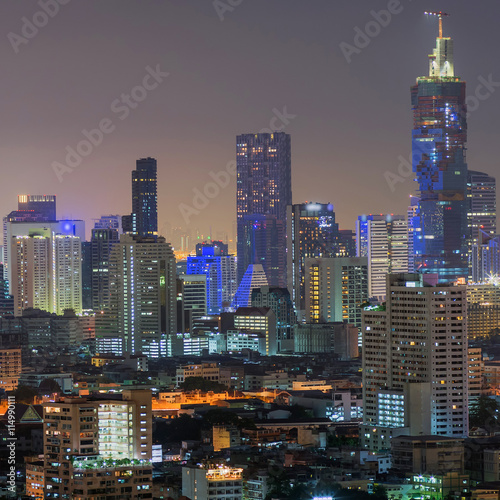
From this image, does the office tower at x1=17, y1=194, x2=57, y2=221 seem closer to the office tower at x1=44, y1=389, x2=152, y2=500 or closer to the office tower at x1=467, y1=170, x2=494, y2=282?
the office tower at x1=467, y1=170, x2=494, y2=282

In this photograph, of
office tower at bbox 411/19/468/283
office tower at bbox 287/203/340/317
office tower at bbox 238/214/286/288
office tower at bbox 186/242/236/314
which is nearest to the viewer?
office tower at bbox 287/203/340/317

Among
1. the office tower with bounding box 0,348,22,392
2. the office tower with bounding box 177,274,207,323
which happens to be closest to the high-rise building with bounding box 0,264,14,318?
the office tower with bounding box 177,274,207,323

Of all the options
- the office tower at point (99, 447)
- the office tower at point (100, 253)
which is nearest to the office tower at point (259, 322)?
the office tower at point (100, 253)

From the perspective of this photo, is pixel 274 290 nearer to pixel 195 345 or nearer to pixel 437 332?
pixel 195 345

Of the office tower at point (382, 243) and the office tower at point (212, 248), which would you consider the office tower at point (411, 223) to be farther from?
the office tower at point (212, 248)

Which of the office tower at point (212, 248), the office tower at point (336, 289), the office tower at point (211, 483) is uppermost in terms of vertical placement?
the office tower at point (212, 248)

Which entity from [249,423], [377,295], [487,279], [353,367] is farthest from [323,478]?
[487,279]
